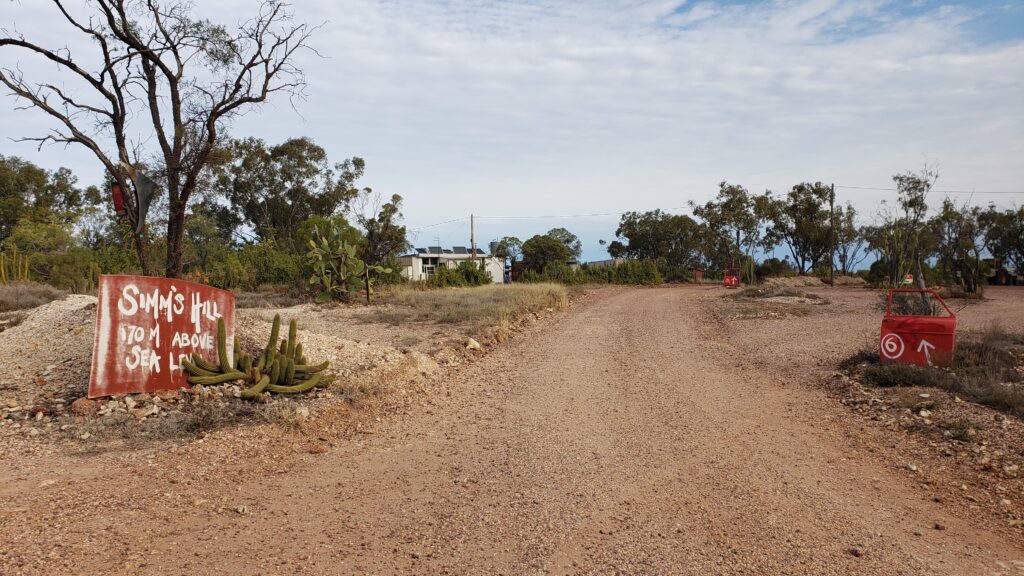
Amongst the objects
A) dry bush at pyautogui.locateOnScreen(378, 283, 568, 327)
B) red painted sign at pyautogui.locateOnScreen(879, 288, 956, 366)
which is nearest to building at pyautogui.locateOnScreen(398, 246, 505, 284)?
dry bush at pyautogui.locateOnScreen(378, 283, 568, 327)

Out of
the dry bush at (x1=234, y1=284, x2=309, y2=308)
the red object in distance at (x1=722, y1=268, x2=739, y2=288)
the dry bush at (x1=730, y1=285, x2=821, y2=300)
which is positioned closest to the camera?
the dry bush at (x1=234, y1=284, x2=309, y2=308)

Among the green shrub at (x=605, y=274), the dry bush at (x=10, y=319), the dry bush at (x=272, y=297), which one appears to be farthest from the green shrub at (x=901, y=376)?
the green shrub at (x=605, y=274)

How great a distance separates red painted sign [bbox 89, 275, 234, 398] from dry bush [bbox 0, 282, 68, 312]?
9.29m

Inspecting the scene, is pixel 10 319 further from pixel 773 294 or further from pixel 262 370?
pixel 773 294

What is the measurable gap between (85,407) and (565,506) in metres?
5.09

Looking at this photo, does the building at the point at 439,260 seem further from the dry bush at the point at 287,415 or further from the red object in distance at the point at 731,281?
the dry bush at the point at 287,415

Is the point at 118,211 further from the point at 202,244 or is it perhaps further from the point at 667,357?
the point at 202,244

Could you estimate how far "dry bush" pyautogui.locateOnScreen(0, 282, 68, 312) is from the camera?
14953 mm

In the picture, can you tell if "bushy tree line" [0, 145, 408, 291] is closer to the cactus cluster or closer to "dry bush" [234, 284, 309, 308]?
"dry bush" [234, 284, 309, 308]

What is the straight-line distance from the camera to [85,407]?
6973 mm

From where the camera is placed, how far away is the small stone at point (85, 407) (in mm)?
6926

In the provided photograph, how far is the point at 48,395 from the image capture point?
765 cm

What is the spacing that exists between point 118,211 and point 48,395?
14.1 feet

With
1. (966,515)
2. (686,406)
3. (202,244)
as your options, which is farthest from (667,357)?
(202,244)
